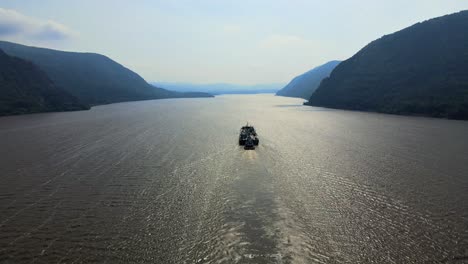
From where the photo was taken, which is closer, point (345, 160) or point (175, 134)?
point (345, 160)

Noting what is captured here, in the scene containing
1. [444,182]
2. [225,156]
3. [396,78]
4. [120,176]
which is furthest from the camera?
[396,78]

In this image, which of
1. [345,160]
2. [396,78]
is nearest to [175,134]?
[345,160]

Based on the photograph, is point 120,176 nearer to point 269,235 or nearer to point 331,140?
point 269,235

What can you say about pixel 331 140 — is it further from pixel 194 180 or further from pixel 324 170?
pixel 194 180

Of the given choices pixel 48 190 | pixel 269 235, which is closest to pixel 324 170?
pixel 269 235

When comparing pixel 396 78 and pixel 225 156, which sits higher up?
pixel 396 78

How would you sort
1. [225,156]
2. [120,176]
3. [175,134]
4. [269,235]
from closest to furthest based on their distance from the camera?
1. [269,235]
2. [120,176]
3. [225,156]
4. [175,134]
